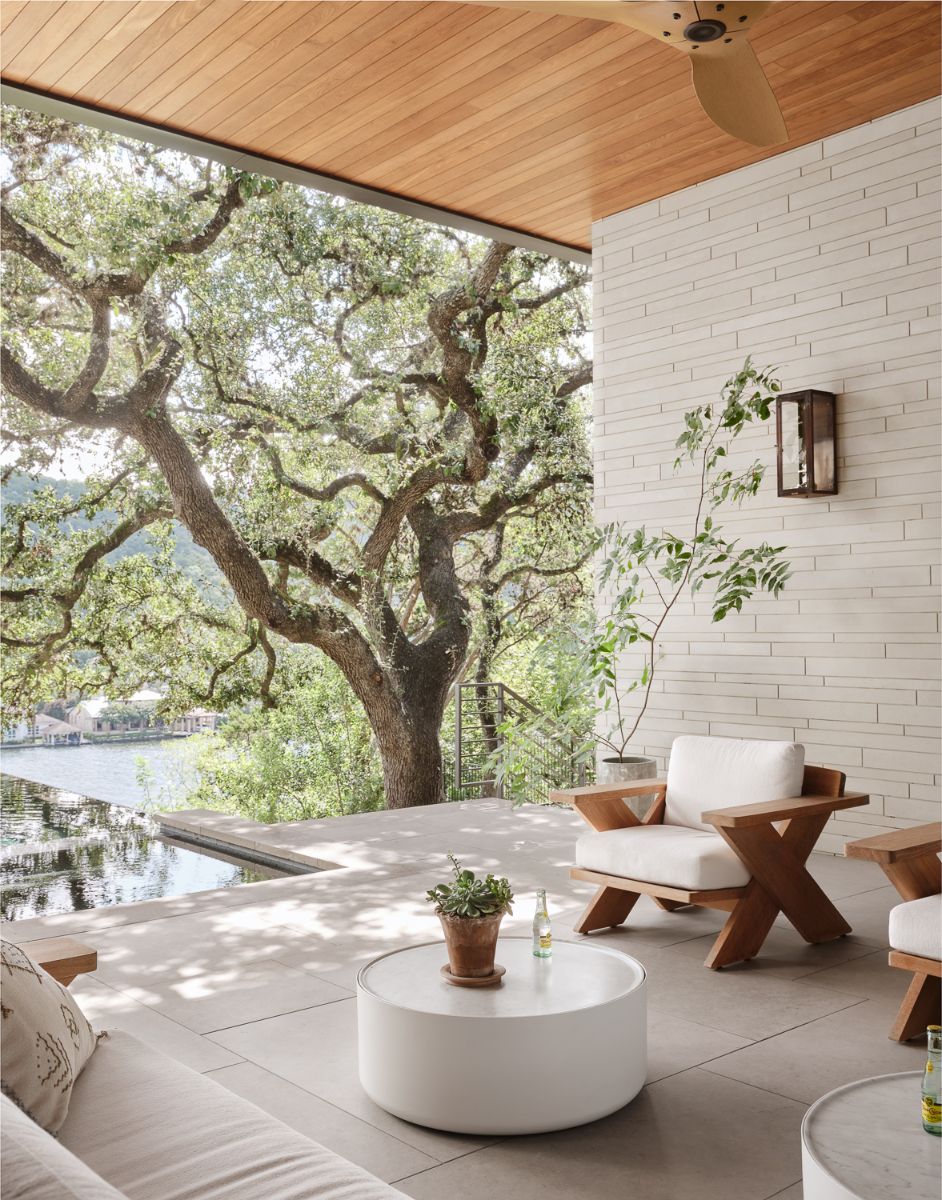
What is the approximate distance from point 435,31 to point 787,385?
7.84 feet

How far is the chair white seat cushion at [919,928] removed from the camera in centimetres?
271

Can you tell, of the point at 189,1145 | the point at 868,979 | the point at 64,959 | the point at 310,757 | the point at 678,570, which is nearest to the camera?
the point at 189,1145

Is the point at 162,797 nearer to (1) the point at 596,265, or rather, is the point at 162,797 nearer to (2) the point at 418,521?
(2) the point at 418,521

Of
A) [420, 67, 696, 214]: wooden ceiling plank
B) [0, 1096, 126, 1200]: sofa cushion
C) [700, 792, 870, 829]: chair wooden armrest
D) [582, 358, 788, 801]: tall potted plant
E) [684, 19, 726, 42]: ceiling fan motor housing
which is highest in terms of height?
[420, 67, 696, 214]: wooden ceiling plank

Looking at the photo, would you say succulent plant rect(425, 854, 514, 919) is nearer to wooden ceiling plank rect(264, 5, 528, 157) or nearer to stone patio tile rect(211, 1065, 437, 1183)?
stone patio tile rect(211, 1065, 437, 1183)

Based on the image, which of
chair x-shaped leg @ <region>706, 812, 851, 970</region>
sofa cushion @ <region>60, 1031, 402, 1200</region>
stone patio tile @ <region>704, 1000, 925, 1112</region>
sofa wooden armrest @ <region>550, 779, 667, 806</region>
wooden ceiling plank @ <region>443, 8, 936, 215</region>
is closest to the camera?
sofa cushion @ <region>60, 1031, 402, 1200</region>

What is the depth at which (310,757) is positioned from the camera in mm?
11555

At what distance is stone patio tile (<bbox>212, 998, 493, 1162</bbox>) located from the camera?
235 cm

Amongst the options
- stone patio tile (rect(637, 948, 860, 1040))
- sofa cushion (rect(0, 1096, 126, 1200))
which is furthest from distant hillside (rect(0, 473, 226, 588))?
sofa cushion (rect(0, 1096, 126, 1200))

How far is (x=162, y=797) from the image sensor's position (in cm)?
1243

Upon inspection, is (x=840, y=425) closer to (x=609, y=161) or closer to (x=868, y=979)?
(x=609, y=161)

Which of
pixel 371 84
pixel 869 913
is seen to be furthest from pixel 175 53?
pixel 869 913

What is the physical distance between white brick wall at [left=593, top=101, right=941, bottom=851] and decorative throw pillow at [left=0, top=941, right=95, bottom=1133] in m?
4.00

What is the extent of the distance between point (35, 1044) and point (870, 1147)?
4.25 feet
